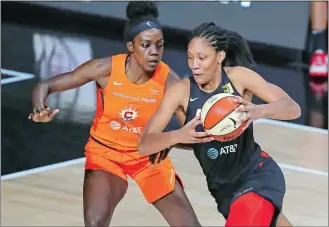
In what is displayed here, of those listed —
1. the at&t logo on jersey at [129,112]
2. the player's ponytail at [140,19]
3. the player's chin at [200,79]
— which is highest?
the player's ponytail at [140,19]

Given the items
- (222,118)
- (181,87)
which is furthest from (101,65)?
(222,118)

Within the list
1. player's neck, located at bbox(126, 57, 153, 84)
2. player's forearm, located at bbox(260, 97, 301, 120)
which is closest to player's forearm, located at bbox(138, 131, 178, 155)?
player's forearm, located at bbox(260, 97, 301, 120)

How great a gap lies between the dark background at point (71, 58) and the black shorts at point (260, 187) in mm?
3313

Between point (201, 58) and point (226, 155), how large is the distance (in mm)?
561

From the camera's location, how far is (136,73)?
20.9 ft

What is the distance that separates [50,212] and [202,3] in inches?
229

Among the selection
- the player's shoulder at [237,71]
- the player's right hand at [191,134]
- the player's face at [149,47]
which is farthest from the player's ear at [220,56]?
the player's face at [149,47]

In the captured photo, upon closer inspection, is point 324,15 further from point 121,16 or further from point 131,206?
point 131,206

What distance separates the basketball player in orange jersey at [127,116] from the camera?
622 centimetres

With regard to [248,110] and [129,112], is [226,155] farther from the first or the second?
[129,112]

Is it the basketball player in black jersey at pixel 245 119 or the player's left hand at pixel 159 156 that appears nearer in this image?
the basketball player in black jersey at pixel 245 119

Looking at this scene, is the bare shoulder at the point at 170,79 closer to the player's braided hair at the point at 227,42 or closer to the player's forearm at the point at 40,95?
the player's braided hair at the point at 227,42

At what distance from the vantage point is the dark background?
941 centimetres

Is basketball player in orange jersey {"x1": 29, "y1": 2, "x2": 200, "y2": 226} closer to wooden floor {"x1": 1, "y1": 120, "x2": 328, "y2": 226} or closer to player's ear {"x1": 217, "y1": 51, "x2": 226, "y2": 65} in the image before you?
player's ear {"x1": 217, "y1": 51, "x2": 226, "y2": 65}
